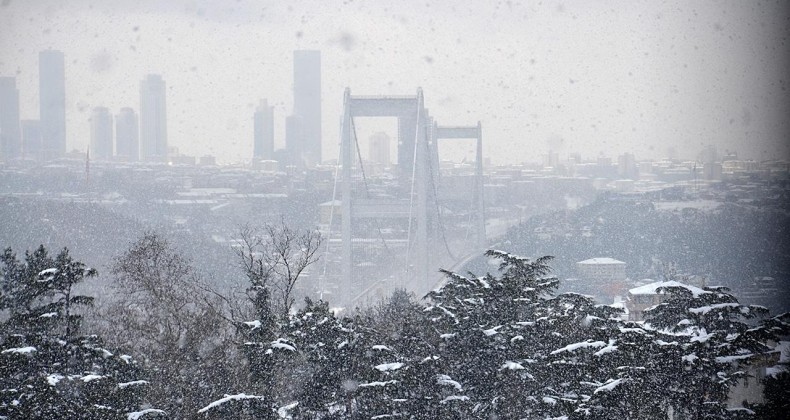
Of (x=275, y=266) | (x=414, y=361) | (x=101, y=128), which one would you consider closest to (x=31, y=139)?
(x=101, y=128)

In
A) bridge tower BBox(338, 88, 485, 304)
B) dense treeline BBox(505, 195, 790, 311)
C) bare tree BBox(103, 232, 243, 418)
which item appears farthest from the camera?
dense treeline BBox(505, 195, 790, 311)

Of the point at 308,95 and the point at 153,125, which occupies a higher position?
the point at 308,95

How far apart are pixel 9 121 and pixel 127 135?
15781 millimetres

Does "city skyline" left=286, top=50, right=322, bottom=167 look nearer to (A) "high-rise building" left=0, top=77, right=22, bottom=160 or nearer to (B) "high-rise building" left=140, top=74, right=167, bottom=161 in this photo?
(B) "high-rise building" left=140, top=74, right=167, bottom=161

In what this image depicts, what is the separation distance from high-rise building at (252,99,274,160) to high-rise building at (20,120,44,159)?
1451 cm

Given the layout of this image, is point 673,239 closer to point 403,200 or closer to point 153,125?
point 403,200

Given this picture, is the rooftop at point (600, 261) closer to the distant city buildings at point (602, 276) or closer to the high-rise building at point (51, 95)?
the distant city buildings at point (602, 276)

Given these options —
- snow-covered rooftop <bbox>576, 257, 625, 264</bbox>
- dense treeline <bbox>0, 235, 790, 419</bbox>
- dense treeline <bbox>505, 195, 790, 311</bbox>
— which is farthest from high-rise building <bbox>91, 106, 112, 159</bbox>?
dense treeline <bbox>0, 235, 790, 419</bbox>

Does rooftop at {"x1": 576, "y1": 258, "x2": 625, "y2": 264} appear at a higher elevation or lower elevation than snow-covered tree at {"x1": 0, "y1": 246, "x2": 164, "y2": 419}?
lower

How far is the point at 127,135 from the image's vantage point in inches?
3125

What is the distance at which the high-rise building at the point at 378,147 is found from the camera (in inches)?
2666

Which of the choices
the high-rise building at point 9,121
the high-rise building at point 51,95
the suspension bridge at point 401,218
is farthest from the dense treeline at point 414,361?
the high-rise building at point 51,95

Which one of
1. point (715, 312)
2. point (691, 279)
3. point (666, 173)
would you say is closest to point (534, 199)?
point (666, 173)

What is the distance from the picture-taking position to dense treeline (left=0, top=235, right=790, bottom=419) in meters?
7.42
